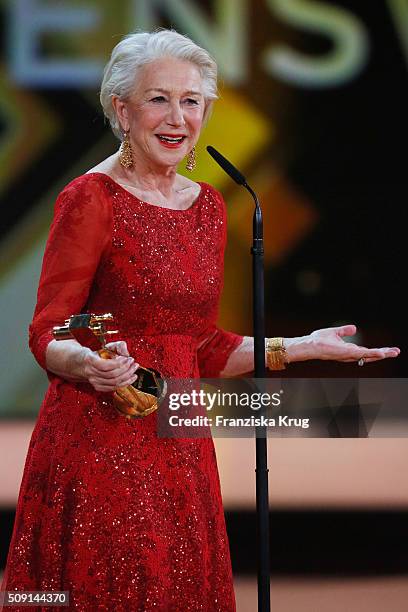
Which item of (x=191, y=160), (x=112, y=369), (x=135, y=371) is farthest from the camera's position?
(x=191, y=160)

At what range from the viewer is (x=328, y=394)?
2131 millimetres

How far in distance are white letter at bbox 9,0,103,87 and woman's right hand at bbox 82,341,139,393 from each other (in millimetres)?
2002

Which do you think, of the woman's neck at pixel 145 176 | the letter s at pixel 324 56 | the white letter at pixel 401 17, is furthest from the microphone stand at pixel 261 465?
the white letter at pixel 401 17

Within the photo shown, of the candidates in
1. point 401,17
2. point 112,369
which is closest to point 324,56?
point 401,17

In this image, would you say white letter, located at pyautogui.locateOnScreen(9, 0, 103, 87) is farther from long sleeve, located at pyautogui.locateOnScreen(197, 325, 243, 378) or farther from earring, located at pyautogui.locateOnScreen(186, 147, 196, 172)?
long sleeve, located at pyautogui.locateOnScreen(197, 325, 243, 378)

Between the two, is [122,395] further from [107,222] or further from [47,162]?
[47,162]

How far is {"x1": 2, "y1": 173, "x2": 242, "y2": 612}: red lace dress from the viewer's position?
6.28 ft

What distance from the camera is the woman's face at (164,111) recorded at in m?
1.99

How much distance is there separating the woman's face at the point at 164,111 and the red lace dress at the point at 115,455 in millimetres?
98

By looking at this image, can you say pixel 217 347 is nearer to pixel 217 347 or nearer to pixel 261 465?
pixel 217 347

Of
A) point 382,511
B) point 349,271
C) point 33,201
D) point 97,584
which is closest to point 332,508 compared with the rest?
point 382,511

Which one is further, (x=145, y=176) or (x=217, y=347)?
(x=217, y=347)

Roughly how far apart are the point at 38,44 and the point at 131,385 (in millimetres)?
1940

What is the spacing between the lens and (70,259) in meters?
1.90
